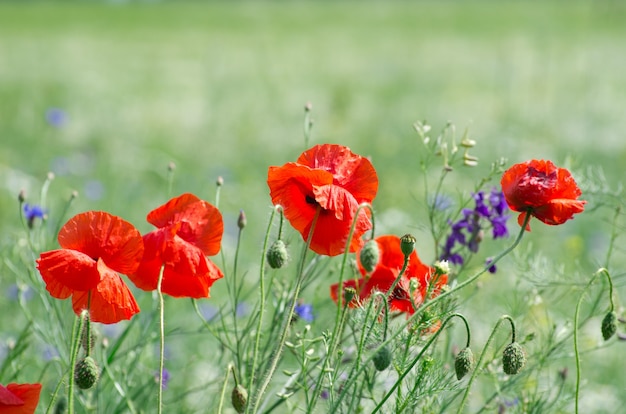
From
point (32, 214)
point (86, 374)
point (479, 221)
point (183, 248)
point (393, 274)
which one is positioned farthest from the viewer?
point (32, 214)

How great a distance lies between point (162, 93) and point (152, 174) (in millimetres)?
2537

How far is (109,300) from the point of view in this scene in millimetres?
1012

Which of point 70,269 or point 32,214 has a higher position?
point 32,214

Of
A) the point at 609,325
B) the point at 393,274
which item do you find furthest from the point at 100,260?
the point at 609,325

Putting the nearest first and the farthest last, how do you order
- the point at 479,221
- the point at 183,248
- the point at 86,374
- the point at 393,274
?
the point at 86,374 < the point at 183,248 < the point at 393,274 < the point at 479,221

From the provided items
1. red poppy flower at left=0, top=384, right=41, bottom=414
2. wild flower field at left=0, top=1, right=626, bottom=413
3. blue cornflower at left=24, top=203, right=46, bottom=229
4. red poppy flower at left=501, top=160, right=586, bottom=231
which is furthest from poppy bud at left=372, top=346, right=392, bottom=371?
blue cornflower at left=24, top=203, right=46, bottom=229

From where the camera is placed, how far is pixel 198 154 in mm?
5250

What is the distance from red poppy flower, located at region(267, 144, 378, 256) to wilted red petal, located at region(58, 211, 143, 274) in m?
0.17

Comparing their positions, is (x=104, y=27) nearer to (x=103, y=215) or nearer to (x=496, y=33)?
(x=496, y=33)

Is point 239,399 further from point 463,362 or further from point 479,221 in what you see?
point 479,221

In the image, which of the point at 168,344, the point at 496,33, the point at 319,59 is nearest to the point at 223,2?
the point at 496,33

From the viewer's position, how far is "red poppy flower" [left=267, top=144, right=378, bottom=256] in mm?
1061

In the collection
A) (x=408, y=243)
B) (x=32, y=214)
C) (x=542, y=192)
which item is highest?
(x=32, y=214)

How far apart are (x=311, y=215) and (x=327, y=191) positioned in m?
0.07
